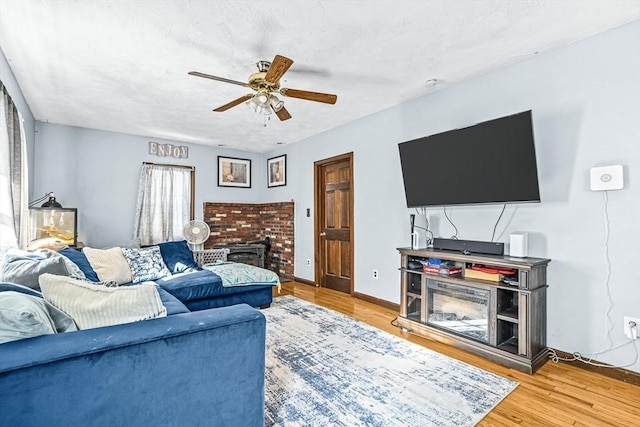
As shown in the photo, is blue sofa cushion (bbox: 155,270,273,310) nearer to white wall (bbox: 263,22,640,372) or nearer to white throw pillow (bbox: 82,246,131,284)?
white throw pillow (bbox: 82,246,131,284)

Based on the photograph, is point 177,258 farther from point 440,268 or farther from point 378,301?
point 440,268

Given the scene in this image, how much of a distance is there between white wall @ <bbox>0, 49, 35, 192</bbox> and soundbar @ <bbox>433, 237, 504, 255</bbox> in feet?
13.1

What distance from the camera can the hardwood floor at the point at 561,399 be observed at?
1.79 m

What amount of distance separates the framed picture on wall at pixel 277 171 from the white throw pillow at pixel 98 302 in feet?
14.7

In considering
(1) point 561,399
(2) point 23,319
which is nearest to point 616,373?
(1) point 561,399

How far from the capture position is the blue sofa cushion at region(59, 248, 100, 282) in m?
3.05

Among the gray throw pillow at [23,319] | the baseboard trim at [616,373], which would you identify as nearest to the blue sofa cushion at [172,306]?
the gray throw pillow at [23,319]

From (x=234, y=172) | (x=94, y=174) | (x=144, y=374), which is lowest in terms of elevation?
(x=144, y=374)

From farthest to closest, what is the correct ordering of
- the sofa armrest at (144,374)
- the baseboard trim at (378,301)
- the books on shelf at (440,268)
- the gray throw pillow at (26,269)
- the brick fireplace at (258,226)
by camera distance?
the brick fireplace at (258,226), the baseboard trim at (378,301), the books on shelf at (440,268), the gray throw pillow at (26,269), the sofa armrest at (144,374)

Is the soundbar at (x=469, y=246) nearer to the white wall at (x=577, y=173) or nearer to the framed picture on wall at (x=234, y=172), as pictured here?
the white wall at (x=577, y=173)

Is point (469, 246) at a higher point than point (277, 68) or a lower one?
lower

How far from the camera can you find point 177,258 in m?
3.92

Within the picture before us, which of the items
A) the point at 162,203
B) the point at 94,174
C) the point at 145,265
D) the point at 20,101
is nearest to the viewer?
the point at 20,101

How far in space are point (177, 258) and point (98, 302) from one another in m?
2.67
